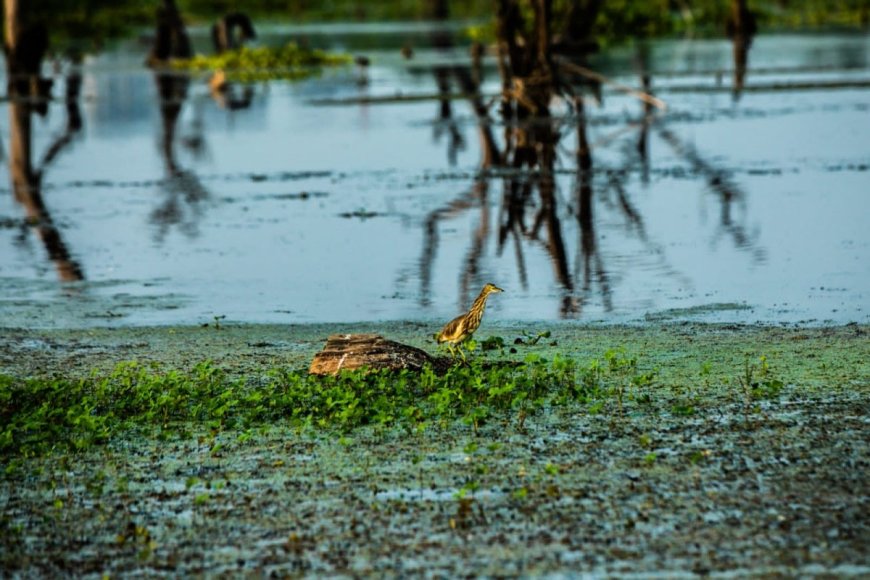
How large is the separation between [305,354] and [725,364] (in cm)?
267

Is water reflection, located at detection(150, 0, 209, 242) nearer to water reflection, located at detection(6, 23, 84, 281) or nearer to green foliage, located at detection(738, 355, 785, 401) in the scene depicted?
water reflection, located at detection(6, 23, 84, 281)

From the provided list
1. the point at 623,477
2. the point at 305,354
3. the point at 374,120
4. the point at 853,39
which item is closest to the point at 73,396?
the point at 305,354

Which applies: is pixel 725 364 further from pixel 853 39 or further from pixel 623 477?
pixel 853 39

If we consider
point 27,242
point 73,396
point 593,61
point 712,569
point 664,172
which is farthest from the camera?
point 593,61

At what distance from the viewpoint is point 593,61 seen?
1628 inches

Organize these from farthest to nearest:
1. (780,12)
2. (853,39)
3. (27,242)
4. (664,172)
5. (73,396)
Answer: (780,12) < (853,39) < (664,172) < (27,242) < (73,396)

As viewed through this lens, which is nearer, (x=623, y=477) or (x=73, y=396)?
(x=623, y=477)

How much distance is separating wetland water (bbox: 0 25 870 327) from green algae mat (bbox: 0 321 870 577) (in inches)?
72.6

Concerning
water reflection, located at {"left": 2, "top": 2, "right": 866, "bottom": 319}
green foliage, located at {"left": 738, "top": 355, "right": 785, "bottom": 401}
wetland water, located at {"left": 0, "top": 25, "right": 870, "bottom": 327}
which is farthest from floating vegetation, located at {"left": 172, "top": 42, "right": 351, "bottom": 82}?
green foliage, located at {"left": 738, "top": 355, "right": 785, "bottom": 401}

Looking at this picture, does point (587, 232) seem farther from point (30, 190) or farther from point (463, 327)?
point (30, 190)

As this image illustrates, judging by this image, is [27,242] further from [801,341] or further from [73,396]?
[801,341]

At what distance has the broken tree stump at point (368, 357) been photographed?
9625 millimetres

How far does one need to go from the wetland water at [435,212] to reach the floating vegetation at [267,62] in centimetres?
856

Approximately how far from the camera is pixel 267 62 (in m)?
43.4
